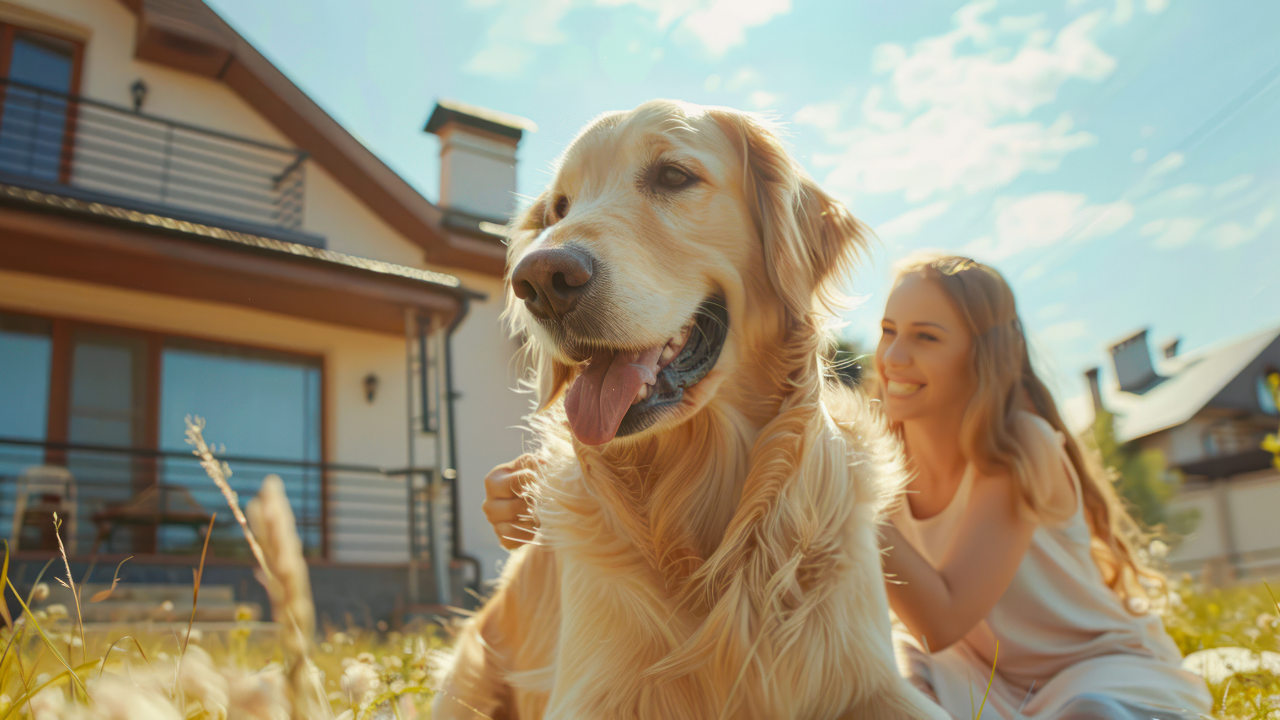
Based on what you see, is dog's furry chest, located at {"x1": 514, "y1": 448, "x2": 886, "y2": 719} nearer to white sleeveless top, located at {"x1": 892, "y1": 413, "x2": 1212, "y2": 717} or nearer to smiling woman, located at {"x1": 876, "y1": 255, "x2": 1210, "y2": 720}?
smiling woman, located at {"x1": 876, "y1": 255, "x2": 1210, "y2": 720}

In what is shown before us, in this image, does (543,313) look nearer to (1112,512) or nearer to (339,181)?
(1112,512)

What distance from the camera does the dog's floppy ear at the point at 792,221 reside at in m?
1.67

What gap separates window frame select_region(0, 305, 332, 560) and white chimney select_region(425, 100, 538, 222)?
3.24 meters

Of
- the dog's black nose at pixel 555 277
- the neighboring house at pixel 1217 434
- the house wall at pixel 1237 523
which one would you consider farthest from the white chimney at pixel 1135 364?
the dog's black nose at pixel 555 277

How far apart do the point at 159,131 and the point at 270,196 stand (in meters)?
1.43

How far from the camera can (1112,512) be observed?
2.64 m

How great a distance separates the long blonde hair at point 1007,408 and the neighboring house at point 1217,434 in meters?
16.6

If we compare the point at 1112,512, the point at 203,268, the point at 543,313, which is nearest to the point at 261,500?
the point at 543,313

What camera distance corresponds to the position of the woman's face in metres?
2.31

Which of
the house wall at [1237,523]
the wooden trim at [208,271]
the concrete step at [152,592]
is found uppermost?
the wooden trim at [208,271]

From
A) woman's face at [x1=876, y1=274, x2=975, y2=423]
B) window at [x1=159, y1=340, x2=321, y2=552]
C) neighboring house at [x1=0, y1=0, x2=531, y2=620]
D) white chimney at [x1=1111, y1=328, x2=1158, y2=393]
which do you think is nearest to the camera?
woman's face at [x1=876, y1=274, x2=975, y2=423]

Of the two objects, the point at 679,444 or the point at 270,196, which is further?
the point at 270,196

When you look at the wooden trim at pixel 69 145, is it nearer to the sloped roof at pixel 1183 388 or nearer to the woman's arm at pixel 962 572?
the woman's arm at pixel 962 572

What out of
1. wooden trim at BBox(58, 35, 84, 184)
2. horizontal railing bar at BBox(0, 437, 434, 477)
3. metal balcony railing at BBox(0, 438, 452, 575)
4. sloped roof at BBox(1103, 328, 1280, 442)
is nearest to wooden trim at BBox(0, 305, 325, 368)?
metal balcony railing at BBox(0, 438, 452, 575)
